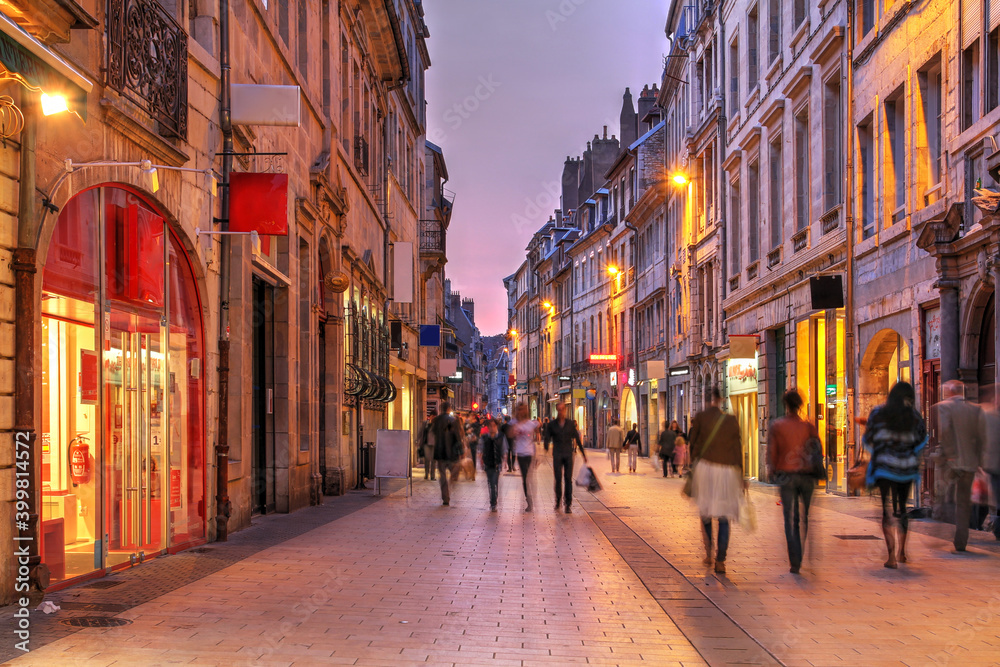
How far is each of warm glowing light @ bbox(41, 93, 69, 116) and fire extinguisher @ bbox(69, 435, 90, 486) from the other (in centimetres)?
290

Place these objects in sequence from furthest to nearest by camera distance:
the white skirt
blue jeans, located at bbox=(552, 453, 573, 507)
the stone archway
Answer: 1. the stone archway
2. blue jeans, located at bbox=(552, 453, 573, 507)
3. the white skirt

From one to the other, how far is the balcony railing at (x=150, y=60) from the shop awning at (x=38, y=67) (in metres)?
1.47

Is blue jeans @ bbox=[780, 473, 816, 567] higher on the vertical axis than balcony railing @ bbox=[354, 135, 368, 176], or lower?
lower

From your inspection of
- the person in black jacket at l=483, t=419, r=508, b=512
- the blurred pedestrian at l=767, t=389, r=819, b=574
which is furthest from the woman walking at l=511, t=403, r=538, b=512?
the blurred pedestrian at l=767, t=389, r=819, b=574

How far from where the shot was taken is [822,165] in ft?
71.4

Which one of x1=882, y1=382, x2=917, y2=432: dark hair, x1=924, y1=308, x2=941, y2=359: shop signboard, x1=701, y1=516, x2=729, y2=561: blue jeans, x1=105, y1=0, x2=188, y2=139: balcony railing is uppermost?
x1=105, y1=0, x2=188, y2=139: balcony railing

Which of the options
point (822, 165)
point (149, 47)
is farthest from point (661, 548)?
point (822, 165)

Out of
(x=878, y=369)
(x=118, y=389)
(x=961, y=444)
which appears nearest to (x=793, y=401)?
(x=961, y=444)

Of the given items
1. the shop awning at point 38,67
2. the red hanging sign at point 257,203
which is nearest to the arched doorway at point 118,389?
the red hanging sign at point 257,203

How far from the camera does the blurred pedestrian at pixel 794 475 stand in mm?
10148

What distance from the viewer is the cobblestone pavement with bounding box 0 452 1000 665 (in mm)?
6582

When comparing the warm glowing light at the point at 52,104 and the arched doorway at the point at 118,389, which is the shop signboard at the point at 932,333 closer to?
the arched doorway at the point at 118,389

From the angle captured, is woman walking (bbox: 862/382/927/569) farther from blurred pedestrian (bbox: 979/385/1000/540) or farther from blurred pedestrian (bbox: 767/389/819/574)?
blurred pedestrian (bbox: 979/385/1000/540)

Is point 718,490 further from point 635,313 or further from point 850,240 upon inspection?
point 635,313
